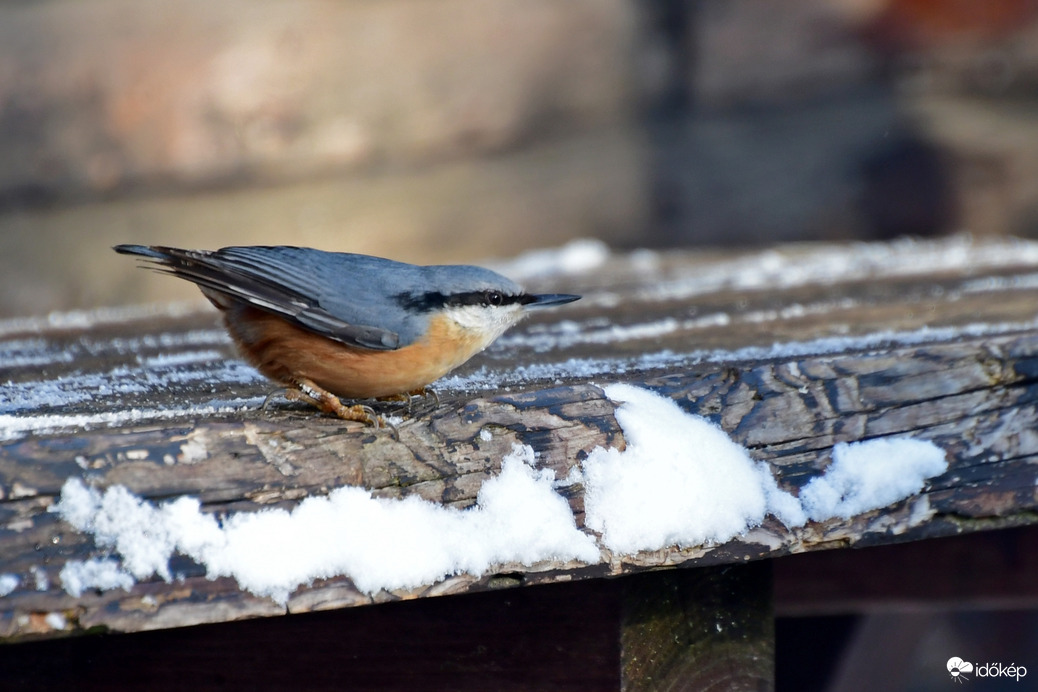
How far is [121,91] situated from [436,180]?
1125mm

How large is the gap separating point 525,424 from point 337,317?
1.32ft

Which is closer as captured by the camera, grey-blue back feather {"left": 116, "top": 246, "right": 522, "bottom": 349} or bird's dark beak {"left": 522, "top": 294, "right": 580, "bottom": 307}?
grey-blue back feather {"left": 116, "top": 246, "right": 522, "bottom": 349}

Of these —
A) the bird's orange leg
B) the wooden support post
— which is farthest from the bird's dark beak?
the wooden support post

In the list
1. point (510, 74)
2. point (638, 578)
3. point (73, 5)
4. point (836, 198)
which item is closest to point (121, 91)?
point (73, 5)

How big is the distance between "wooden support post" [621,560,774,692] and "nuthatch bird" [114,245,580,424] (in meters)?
0.48

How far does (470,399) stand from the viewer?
1.34 meters

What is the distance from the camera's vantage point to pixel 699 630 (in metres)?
1.50

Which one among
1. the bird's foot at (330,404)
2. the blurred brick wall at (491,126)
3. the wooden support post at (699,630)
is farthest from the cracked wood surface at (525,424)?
the blurred brick wall at (491,126)

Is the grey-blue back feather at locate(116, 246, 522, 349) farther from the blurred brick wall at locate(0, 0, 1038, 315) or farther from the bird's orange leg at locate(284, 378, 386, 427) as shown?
the blurred brick wall at locate(0, 0, 1038, 315)

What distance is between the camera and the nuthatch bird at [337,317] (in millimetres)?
1566

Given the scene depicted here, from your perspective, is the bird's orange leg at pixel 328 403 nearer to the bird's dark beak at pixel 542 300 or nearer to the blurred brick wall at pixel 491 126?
the bird's dark beak at pixel 542 300

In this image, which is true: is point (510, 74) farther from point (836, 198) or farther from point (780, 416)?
point (780, 416)

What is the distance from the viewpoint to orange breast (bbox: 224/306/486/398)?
5.12 feet

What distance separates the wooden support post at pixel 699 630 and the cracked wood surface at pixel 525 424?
0.14 metres
